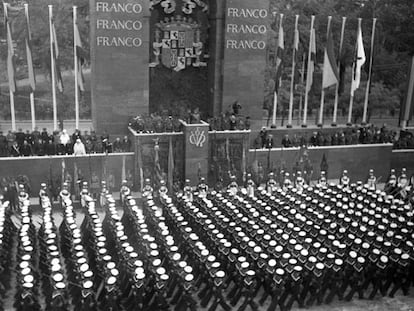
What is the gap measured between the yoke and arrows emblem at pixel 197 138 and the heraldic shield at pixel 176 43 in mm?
4771

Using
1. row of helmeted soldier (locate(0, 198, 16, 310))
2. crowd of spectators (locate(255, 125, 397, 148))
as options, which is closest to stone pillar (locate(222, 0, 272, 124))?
crowd of spectators (locate(255, 125, 397, 148))

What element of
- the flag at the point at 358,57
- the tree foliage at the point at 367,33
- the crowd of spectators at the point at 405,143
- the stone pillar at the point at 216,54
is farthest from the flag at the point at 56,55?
the crowd of spectators at the point at 405,143

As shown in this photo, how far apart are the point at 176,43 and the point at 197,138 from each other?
18.3ft

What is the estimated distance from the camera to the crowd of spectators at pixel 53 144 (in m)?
22.6

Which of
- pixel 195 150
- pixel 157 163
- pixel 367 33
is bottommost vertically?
pixel 157 163

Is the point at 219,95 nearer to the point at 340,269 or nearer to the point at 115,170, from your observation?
the point at 115,170

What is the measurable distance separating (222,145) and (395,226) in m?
9.82

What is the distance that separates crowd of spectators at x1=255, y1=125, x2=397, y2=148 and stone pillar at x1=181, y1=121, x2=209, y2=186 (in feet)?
9.13

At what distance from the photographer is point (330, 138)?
27.2 meters

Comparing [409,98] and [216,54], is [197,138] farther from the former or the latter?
[409,98]

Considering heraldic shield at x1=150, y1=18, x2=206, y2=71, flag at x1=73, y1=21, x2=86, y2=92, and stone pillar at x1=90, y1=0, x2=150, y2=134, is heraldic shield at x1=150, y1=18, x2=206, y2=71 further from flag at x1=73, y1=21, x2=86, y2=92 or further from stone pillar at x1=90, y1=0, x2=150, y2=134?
flag at x1=73, y1=21, x2=86, y2=92

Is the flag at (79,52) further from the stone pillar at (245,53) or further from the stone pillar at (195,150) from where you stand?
the stone pillar at (245,53)

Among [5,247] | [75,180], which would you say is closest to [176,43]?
[75,180]

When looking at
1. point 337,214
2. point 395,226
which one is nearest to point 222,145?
point 337,214
